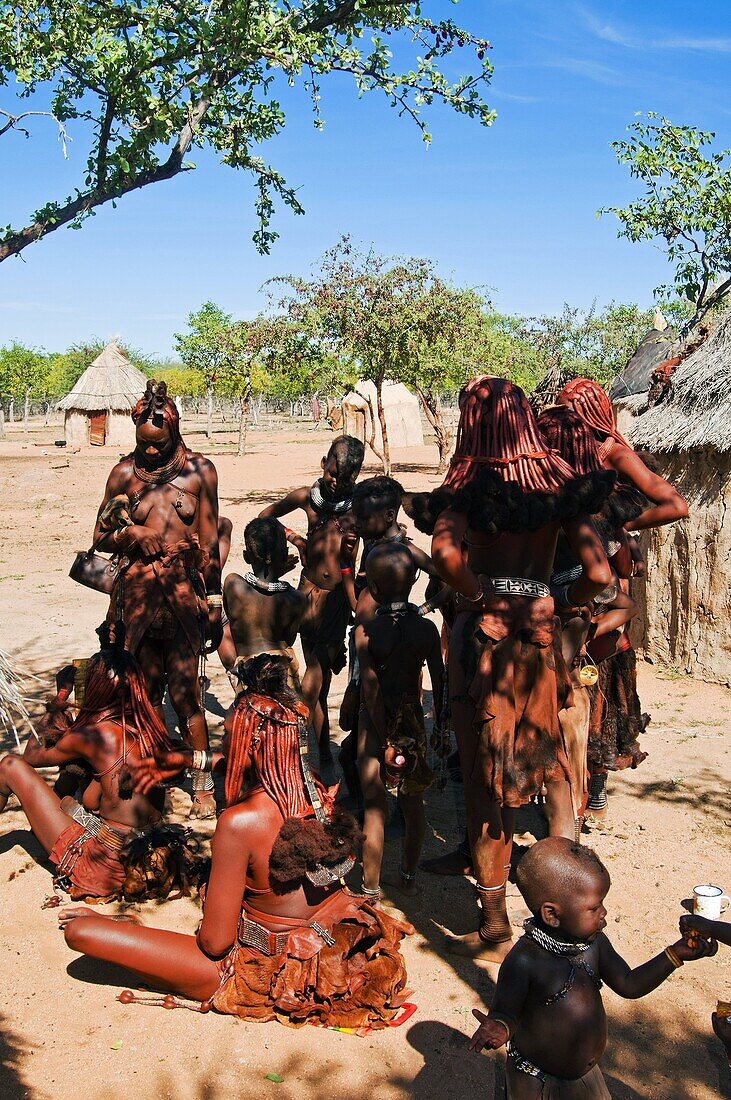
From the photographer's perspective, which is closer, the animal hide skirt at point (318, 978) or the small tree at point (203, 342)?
the animal hide skirt at point (318, 978)

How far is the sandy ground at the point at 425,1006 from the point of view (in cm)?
302

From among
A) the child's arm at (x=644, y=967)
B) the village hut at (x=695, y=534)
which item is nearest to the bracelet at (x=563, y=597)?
the child's arm at (x=644, y=967)

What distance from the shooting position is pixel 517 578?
362 cm

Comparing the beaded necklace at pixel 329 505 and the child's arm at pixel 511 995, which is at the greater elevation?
the beaded necklace at pixel 329 505

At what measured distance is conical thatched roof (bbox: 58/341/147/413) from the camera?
33.7 m

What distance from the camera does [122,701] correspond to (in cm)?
439

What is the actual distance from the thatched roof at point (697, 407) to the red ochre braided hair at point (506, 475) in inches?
150

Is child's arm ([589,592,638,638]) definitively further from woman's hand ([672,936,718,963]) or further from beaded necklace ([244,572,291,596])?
woman's hand ([672,936,718,963])

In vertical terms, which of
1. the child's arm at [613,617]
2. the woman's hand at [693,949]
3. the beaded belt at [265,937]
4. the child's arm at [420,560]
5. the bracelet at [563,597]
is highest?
the child's arm at [420,560]

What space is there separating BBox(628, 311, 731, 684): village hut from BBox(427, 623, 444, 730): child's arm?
11.7 ft

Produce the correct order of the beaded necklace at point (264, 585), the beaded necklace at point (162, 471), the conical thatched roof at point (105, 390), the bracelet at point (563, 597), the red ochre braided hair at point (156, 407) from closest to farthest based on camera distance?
the bracelet at point (563, 597), the beaded necklace at point (264, 585), the red ochre braided hair at point (156, 407), the beaded necklace at point (162, 471), the conical thatched roof at point (105, 390)

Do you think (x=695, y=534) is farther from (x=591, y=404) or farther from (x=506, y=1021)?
(x=506, y=1021)

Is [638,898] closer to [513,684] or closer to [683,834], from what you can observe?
[683,834]

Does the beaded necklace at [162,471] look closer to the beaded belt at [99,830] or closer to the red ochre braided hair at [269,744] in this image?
the beaded belt at [99,830]
